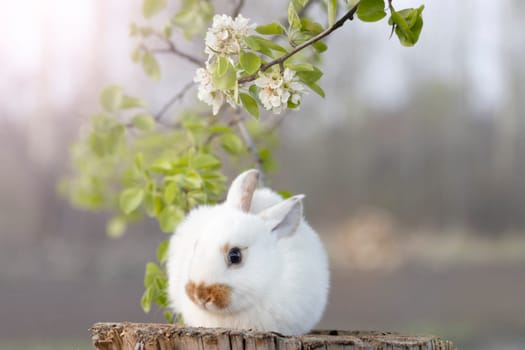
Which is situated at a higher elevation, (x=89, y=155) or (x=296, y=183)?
(x=296, y=183)

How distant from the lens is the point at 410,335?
4.10 feet

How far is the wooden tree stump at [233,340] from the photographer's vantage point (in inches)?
43.9

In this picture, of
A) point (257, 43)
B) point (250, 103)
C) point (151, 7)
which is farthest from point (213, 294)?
point (151, 7)

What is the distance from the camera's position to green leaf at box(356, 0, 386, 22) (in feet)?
3.47

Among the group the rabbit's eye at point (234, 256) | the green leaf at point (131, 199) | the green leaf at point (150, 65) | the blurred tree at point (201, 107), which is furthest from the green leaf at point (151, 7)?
the rabbit's eye at point (234, 256)

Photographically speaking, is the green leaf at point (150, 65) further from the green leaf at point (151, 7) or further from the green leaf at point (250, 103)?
the green leaf at point (250, 103)

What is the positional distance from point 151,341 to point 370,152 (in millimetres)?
5761

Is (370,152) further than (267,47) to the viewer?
Yes

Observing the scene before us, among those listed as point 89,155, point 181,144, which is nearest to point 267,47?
point 181,144

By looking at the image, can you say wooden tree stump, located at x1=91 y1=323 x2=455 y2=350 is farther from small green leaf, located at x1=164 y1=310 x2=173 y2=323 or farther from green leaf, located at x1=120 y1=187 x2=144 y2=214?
green leaf, located at x1=120 y1=187 x2=144 y2=214

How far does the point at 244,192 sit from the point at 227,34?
12.7 inches

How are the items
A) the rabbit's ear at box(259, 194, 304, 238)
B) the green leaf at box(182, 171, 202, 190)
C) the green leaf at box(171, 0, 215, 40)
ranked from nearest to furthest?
the rabbit's ear at box(259, 194, 304, 238), the green leaf at box(182, 171, 202, 190), the green leaf at box(171, 0, 215, 40)

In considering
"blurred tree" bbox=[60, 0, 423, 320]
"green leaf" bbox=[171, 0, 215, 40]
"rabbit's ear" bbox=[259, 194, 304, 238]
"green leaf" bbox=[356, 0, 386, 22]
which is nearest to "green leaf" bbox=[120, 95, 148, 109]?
"blurred tree" bbox=[60, 0, 423, 320]

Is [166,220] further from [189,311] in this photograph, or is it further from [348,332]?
[348,332]
